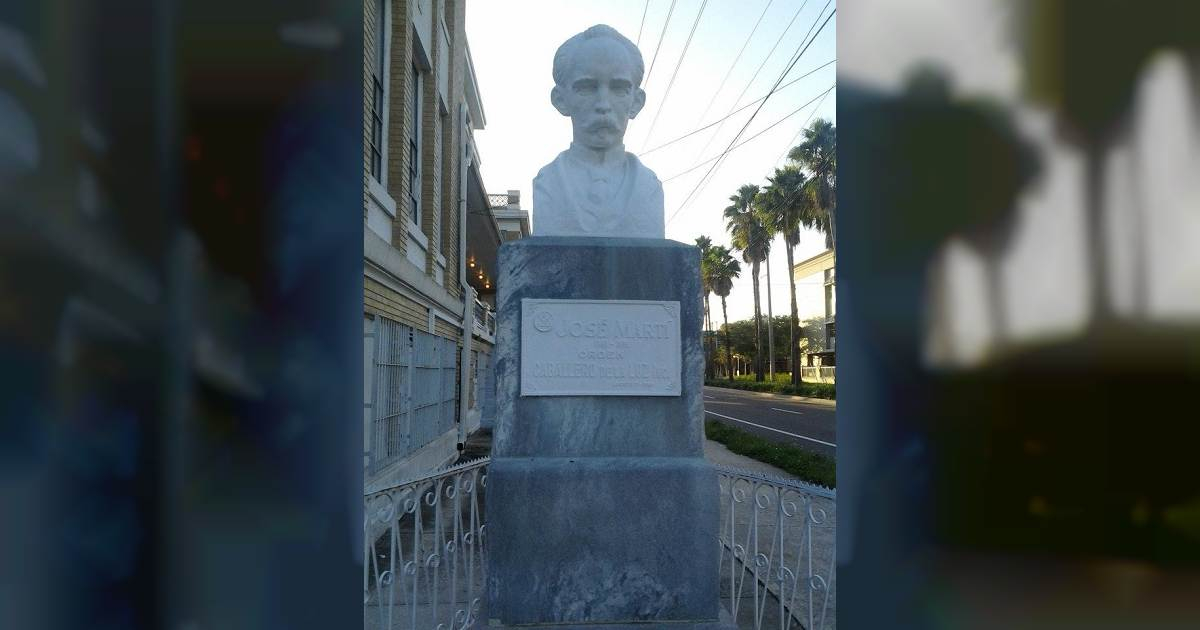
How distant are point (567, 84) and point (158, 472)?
2.76m

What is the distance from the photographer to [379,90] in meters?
6.82

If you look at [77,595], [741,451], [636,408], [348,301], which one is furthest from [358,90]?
Answer: [741,451]

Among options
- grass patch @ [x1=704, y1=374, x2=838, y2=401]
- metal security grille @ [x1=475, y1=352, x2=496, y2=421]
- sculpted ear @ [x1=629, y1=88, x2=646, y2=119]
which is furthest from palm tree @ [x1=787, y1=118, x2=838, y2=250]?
sculpted ear @ [x1=629, y1=88, x2=646, y2=119]

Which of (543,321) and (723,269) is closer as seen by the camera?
(543,321)

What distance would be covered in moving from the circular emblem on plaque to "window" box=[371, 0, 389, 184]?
172 inches

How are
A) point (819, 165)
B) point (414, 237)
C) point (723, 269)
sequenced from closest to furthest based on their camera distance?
point (414, 237)
point (819, 165)
point (723, 269)

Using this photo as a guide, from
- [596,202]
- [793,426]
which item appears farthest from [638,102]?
[793,426]

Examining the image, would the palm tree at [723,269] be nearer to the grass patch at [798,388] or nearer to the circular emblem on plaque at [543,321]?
the grass patch at [798,388]

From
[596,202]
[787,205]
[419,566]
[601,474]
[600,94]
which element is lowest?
[419,566]

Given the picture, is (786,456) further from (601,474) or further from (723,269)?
(723,269)

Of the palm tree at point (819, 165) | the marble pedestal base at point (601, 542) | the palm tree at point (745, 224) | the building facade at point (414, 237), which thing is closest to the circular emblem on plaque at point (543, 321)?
the marble pedestal base at point (601, 542)

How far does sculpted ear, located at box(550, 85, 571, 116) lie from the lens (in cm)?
310

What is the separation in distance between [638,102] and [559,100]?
0.40m

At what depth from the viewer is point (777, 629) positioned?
11.5 feet
